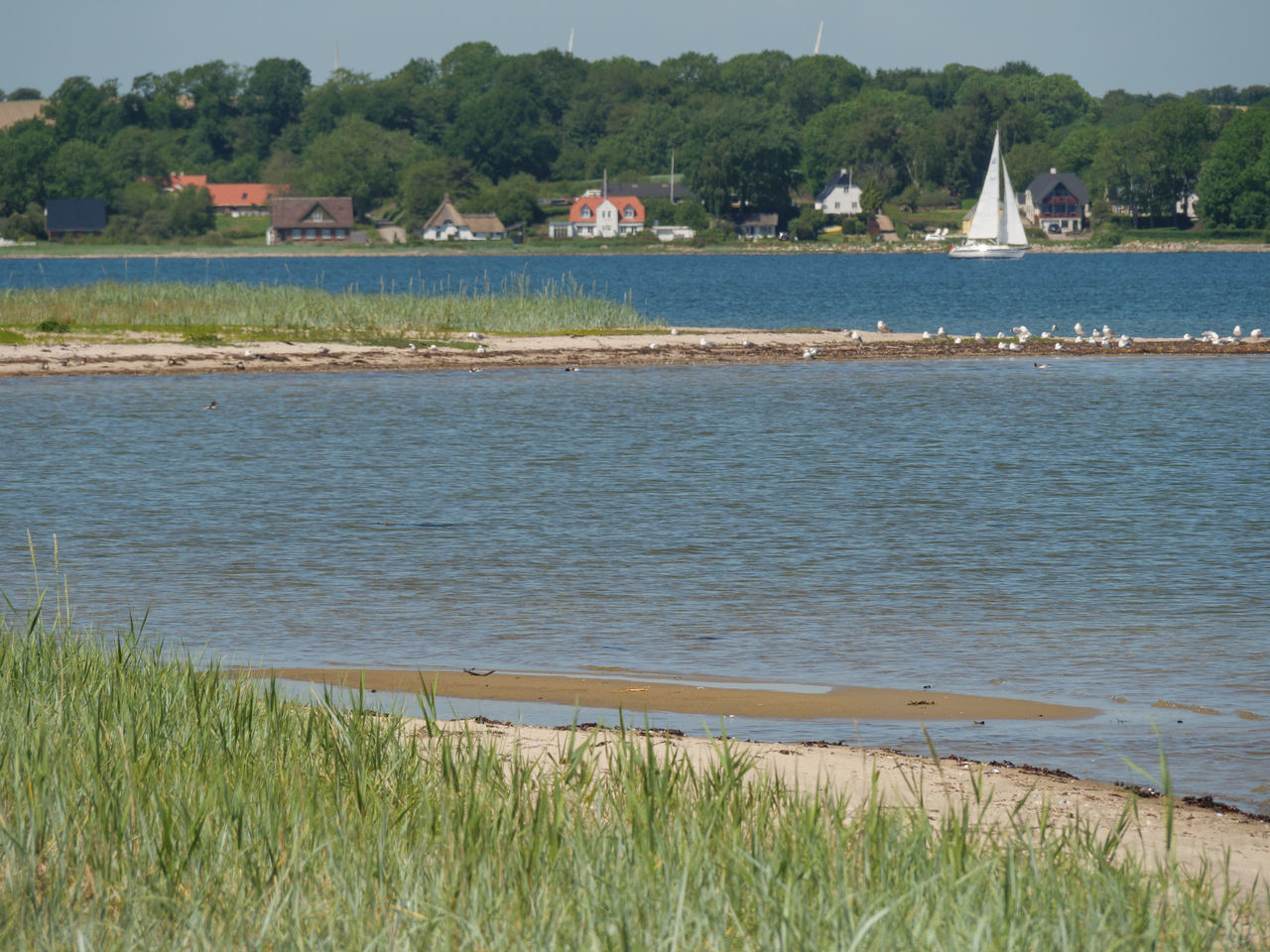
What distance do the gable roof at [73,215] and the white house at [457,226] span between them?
39582 millimetres

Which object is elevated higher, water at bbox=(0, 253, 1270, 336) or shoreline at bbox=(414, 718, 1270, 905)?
water at bbox=(0, 253, 1270, 336)

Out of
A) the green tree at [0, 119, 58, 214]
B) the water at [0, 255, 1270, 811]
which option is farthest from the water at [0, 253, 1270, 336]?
the green tree at [0, 119, 58, 214]

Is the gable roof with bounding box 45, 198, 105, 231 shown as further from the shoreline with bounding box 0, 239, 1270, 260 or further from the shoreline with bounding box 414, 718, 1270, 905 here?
the shoreline with bounding box 414, 718, 1270, 905

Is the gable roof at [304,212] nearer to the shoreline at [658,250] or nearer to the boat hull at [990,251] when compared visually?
the shoreline at [658,250]

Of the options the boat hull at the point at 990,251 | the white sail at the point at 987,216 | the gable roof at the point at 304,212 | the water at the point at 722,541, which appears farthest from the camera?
the gable roof at the point at 304,212

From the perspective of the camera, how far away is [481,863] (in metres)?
5.64

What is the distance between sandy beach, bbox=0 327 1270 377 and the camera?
125 ft

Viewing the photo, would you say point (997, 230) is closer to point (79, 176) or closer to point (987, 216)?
point (987, 216)

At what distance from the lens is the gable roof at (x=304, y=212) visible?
627 ft

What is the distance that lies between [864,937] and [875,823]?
1011mm

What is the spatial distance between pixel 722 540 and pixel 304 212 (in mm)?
183486

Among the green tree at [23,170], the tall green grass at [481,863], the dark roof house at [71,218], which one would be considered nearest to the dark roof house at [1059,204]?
the dark roof house at [71,218]

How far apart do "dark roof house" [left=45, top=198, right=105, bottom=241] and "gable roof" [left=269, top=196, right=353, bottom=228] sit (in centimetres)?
2178

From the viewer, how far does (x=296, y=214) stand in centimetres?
19200
